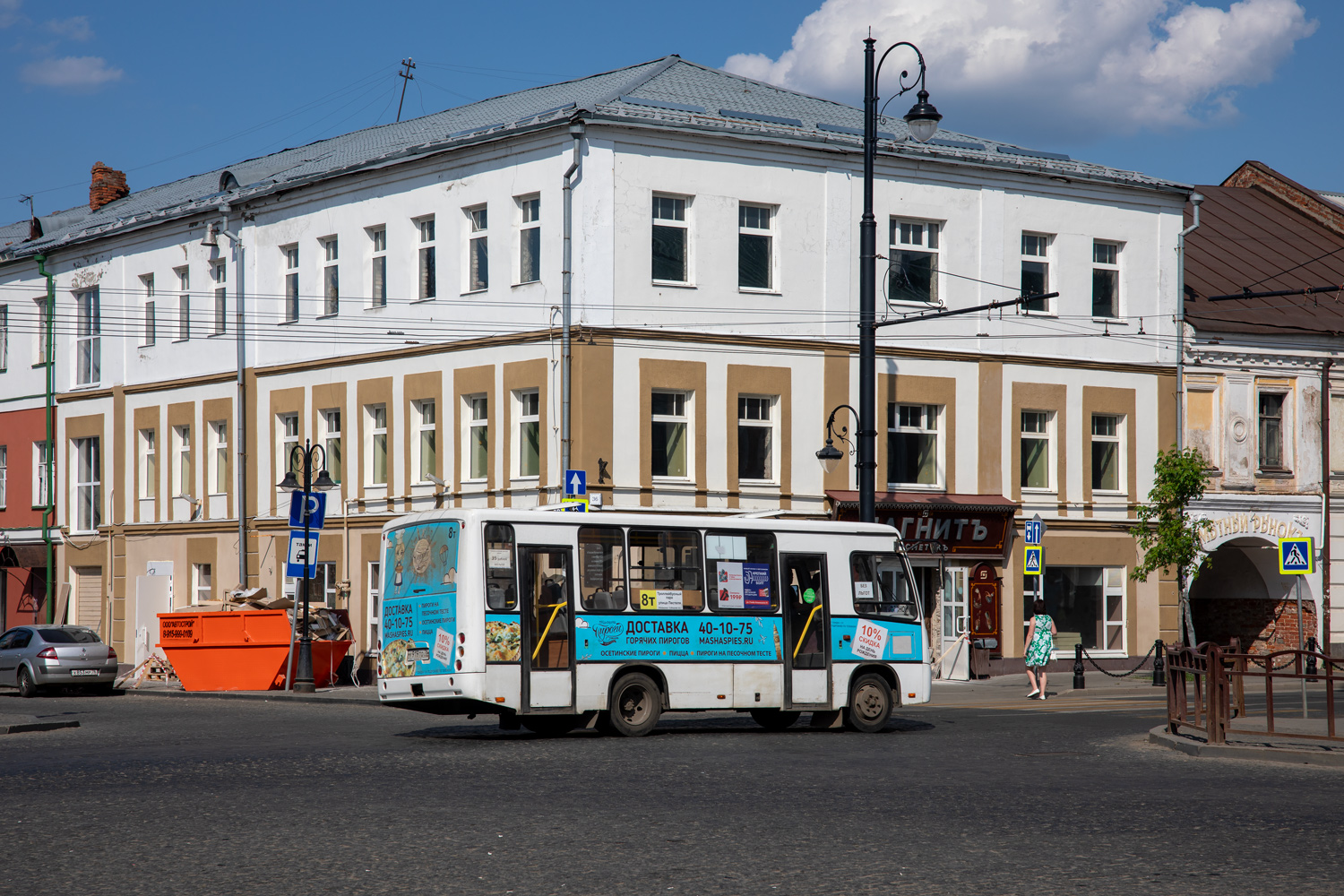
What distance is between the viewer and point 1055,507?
35.4m

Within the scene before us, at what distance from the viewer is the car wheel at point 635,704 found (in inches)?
776

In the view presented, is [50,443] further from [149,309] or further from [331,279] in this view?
[331,279]

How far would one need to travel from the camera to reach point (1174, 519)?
1291 inches

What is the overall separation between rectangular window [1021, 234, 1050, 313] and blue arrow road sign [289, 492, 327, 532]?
51.5 feet

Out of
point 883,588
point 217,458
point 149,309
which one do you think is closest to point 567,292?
point 883,588

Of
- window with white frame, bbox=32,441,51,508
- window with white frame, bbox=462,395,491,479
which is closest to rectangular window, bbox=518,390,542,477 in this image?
window with white frame, bbox=462,395,491,479

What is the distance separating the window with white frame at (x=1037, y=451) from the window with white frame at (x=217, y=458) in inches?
767

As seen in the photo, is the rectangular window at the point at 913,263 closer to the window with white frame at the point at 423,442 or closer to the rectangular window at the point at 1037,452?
the rectangular window at the point at 1037,452

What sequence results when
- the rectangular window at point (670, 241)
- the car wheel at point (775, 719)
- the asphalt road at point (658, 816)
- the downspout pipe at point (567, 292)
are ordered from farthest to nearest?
the rectangular window at point (670, 241) → the downspout pipe at point (567, 292) → the car wheel at point (775, 719) → the asphalt road at point (658, 816)

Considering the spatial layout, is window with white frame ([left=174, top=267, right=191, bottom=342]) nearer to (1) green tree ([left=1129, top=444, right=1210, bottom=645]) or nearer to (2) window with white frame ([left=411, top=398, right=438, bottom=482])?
(2) window with white frame ([left=411, top=398, right=438, bottom=482])

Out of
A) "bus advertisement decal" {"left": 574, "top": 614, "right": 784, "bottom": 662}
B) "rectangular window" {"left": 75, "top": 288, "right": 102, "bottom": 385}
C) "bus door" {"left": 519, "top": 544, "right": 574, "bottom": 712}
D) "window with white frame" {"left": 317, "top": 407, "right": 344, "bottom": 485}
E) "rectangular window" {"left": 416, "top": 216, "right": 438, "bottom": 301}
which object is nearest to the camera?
"bus door" {"left": 519, "top": 544, "right": 574, "bottom": 712}

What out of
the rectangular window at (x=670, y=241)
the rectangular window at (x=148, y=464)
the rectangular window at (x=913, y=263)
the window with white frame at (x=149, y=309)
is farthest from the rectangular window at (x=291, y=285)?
the rectangular window at (x=913, y=263)

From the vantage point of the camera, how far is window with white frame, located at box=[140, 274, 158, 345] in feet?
139

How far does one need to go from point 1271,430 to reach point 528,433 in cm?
1774
